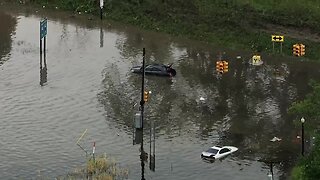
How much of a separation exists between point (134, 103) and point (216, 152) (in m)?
10.9

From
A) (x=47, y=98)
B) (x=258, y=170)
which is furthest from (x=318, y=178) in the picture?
(x=47, y=98)

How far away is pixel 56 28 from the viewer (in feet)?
244

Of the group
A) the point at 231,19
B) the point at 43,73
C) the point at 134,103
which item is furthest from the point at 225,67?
the point at 43,73

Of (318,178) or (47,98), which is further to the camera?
(47,98)

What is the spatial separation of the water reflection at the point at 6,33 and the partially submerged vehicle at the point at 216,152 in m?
26.0

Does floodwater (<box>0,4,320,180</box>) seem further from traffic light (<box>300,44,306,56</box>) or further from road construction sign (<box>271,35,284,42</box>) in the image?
road construction sign (<box>271,35,284,42</box>)

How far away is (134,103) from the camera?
174ft

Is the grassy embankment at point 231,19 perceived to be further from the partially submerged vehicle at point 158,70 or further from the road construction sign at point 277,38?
the partially submerged vehicle at point 158,70

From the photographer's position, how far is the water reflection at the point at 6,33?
66.2 m

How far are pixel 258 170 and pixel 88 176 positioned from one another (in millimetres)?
9687

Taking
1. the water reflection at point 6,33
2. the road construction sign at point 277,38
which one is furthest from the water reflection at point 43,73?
the road construction sign at point 277,38

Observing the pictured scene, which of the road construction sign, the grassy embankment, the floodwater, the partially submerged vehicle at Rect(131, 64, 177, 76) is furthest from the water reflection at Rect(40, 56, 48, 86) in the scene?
the road construction sign

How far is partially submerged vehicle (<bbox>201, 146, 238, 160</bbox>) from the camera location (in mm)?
43594

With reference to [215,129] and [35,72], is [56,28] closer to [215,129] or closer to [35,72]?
[35,72]
